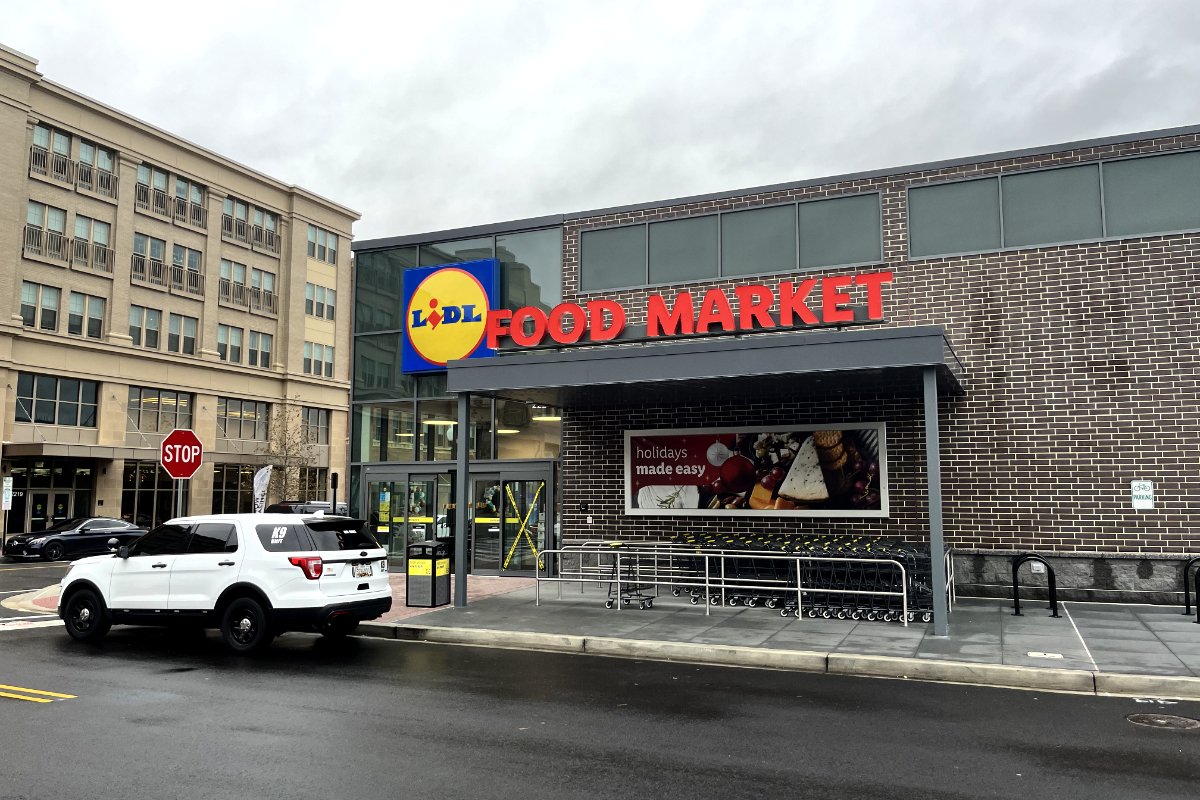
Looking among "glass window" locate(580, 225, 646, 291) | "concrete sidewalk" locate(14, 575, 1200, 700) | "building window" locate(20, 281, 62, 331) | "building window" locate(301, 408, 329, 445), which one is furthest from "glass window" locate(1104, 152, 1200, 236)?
"building window" locate(301, 408, 329, 445)

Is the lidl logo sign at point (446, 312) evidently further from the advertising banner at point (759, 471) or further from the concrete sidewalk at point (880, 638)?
the concrete sidewalk at point (880, 638)

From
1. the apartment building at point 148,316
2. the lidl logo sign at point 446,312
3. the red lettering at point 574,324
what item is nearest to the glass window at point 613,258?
the lidl logo sign at point 446,312

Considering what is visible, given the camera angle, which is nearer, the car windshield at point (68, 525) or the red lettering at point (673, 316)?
the red lettering at point (673, 316)

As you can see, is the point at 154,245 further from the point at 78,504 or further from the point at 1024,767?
the point at 1024,767

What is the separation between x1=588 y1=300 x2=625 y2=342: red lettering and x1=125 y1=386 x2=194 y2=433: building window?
3442cm

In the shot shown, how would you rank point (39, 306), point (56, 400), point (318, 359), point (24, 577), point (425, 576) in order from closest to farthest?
point (425, 576), point (24, 577), point (39, 306), point (56, 400), point (318, 359)

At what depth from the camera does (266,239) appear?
54344mm

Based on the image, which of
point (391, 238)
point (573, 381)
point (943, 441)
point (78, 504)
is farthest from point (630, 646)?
point (78, 504)

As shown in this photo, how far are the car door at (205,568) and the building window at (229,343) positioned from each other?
137 ft

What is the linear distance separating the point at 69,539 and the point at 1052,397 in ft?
102

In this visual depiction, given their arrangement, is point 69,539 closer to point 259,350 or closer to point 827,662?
point 259,350

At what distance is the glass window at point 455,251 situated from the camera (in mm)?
20641

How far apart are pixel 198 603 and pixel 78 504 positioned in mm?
35128

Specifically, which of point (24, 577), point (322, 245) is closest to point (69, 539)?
point (24, 577)
